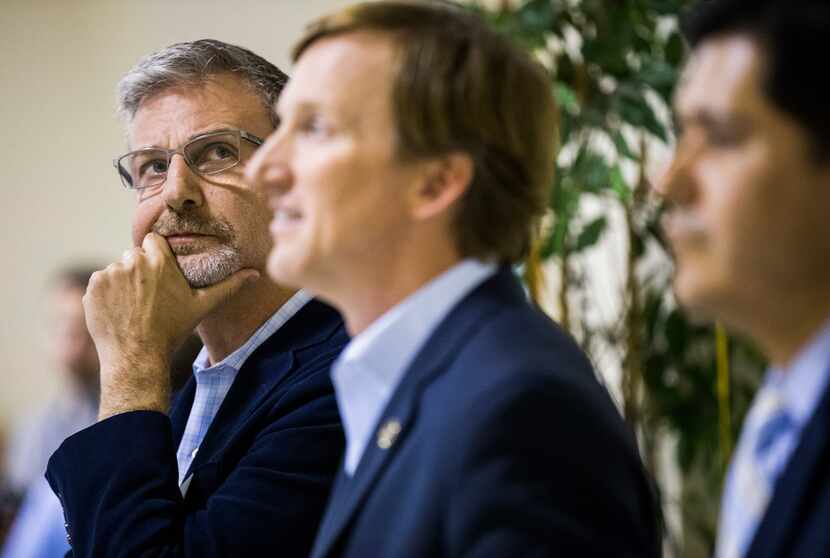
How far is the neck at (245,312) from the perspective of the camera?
199 centimetres

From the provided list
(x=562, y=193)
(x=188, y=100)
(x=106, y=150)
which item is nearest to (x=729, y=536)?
(x=188, y=100)

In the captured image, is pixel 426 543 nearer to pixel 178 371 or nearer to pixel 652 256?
pixel 178 371

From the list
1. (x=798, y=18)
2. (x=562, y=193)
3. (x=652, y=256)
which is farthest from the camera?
(x=652, y=256)

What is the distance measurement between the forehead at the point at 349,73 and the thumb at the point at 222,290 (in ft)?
2.03

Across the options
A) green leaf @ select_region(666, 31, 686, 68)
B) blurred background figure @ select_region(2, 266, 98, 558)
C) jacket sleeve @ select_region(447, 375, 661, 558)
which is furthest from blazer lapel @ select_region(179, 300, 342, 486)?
blurred background figure @ select_region(2, 266, 98, 558)

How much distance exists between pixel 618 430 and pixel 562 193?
5.61 feet

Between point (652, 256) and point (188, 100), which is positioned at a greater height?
point (188, 100)

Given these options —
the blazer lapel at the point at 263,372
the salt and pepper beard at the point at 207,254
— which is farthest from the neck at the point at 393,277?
the salt and pepper beard at the point at 207,254

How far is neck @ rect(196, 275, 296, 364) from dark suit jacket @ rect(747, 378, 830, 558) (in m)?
1.11

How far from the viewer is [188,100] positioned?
2.00 m

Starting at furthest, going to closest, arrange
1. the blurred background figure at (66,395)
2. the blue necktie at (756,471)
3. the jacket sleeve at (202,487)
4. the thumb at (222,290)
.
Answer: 1. the blurred background figure at (66,395)
2. the thumb at (222,290)
3. the jacket sleeve at (202,487)
4. the blue necktie at (756,471)

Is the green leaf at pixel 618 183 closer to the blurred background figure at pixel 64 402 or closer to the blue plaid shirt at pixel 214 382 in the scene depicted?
the blue plaid shirt at pixel 214 382

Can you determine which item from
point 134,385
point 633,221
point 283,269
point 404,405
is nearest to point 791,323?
point 404,405

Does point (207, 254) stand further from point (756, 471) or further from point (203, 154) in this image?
point (756, 471)
